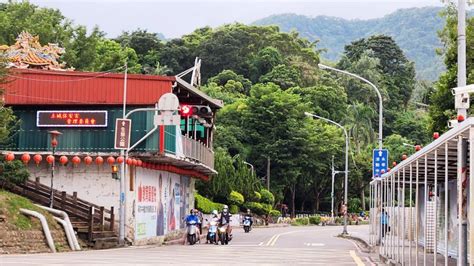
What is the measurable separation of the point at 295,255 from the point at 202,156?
17099 mm

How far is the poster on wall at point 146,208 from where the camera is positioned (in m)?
34.3

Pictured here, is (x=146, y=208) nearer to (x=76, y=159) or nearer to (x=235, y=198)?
(x=76, y=159)

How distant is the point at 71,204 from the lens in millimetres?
30328

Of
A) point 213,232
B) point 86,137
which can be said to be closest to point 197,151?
point 213,232

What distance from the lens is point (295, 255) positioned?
83.5 feet

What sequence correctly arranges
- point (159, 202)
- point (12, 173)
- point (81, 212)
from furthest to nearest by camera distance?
point (159, 202) → point (81, 212) → point (12, 173)

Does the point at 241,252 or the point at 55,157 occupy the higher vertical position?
the point at 55,157

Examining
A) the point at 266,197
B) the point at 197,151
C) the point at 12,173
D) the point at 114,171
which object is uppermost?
the point at 197,151

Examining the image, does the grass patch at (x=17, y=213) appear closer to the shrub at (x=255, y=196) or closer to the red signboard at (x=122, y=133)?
the red signboard at (x=122, y=133)

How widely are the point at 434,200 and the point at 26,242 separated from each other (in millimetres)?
15094

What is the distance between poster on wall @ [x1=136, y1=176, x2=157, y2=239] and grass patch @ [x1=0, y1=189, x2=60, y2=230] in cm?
648

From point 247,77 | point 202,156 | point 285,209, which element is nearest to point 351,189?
point 285,209

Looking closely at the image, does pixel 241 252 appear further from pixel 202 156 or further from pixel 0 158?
pixel 202 156

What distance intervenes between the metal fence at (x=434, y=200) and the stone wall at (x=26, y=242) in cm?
1103
